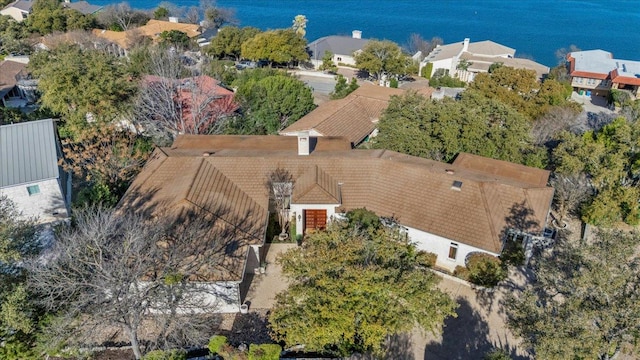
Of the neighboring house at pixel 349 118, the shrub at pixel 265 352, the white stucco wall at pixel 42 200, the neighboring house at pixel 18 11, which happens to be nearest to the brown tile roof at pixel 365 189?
the shrub at pixel 265 352

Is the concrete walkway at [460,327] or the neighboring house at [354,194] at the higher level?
the neighboring house at [354,194]

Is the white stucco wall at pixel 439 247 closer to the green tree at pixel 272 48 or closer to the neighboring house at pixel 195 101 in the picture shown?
the neighboring house at pixel 195 101

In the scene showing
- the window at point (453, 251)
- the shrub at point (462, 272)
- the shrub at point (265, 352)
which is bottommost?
the shrub at point (265, 352)

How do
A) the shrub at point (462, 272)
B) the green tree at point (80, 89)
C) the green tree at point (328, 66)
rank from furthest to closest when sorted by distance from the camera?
the green tree at point (328, 66) < the green tree at point (80, 89) < the shrub at point (462, 272)

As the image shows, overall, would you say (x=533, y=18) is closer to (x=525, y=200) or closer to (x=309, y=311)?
A: (x=525, y=200)

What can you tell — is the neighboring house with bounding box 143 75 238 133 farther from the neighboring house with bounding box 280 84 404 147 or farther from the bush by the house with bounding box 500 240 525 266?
the bush by the house with bounding box 500 240 525 266

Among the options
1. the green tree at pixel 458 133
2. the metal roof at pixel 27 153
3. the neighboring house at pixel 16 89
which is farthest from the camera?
the neighboring house at pixel 16 89
